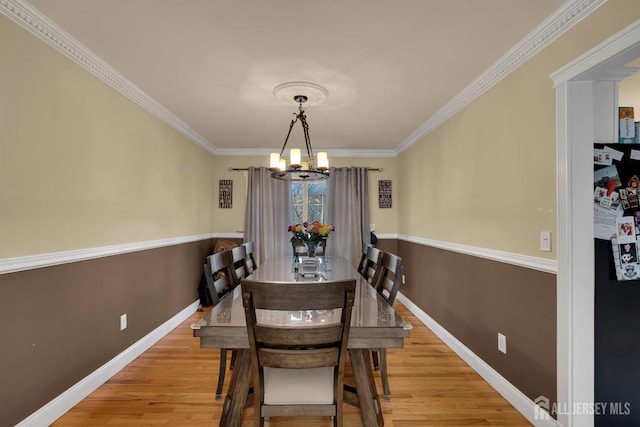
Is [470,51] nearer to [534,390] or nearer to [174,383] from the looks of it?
[534,390]

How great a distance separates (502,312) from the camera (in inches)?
89.7

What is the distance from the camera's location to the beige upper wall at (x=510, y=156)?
1.78 m

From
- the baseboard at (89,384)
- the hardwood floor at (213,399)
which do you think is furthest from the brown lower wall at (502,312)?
the baseboard at (89,384)

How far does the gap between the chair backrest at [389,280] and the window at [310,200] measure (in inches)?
111

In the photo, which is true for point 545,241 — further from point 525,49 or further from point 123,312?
point 123,312

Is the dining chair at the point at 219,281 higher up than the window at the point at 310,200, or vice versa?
the window at the point at 310,200

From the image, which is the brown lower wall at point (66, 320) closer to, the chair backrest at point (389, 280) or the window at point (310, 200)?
the chair backrest at point (389, 280)

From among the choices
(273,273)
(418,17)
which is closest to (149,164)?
(273,273)

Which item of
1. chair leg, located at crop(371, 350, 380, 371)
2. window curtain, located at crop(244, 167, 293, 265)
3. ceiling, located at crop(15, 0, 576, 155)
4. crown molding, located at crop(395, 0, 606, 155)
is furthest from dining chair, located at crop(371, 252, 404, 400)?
window curtain, located at crop(244, 167, 293, 265)

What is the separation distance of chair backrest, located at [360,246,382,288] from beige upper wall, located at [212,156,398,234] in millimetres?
2232

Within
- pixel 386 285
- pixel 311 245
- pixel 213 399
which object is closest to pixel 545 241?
pixel 386 285

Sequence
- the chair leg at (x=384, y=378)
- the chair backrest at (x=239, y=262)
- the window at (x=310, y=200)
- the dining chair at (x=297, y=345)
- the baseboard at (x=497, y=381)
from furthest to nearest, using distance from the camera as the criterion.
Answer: the window at (x=310, y=200)
the chair backrest at (x=239, y=262)
the chair leg at (x=384, y=378)
the baseboard at (x=497, y=381)
the dining chair at (x=297, y=345)

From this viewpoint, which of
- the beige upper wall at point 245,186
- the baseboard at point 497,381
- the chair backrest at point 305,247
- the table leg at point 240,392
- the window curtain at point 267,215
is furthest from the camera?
the beige upper wall at point 245,186

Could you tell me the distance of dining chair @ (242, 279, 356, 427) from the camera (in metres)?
1.26
